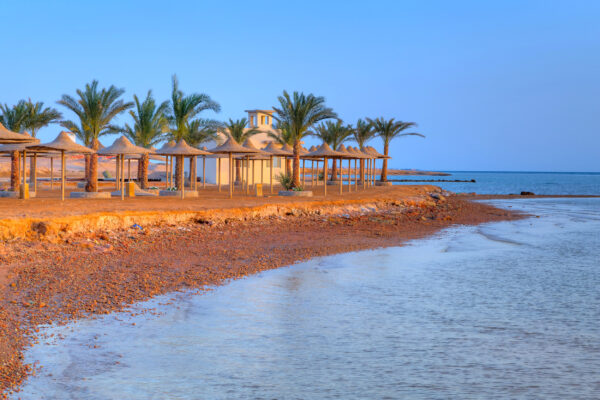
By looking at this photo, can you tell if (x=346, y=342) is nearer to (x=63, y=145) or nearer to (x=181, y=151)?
(x=63, y=145)

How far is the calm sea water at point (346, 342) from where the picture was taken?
5.05 m

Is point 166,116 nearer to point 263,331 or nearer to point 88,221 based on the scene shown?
point 88,221

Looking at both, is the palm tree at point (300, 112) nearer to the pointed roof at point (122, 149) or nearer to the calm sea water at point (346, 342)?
the pointed roof at point (122, 149)

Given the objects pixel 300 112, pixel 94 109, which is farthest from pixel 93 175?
pixel 300 112

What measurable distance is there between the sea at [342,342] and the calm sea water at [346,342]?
2cm

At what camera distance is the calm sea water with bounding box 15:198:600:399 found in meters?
5.05

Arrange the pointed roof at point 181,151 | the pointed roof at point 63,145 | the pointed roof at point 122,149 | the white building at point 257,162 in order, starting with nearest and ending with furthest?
the pointed roof at point 63,145 → the pointed roof at point 122,149 → the pointed roof at point 181,151 → the white building at point 257,162

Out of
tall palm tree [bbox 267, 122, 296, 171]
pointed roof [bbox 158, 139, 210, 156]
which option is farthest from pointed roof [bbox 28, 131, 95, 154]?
tall palm tree [bbox 267, 122, 296, 171]

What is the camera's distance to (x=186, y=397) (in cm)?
477

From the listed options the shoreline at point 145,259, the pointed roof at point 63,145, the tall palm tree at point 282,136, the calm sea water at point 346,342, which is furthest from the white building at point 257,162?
the calm sea water at point 346,342

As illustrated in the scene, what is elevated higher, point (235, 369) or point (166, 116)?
point (166, 116)

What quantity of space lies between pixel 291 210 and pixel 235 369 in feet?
46.2

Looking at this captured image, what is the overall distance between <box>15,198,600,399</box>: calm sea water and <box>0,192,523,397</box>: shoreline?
464 mm

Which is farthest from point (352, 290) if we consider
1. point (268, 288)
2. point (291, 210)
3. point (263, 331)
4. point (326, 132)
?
point (326, 132)
